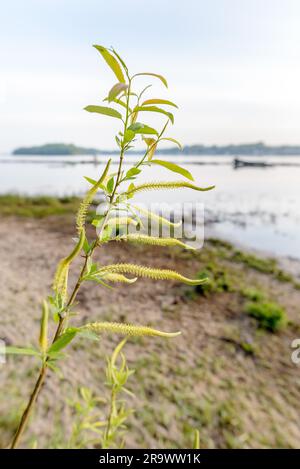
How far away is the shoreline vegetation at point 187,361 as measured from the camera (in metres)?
3.57

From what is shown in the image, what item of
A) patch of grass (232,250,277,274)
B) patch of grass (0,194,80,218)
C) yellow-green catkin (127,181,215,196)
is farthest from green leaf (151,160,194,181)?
patch of grass (0,194,80,218)

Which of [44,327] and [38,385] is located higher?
[44,327]

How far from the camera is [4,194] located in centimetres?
1900

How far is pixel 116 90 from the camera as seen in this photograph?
500 mm

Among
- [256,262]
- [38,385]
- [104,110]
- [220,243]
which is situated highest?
[104,110]

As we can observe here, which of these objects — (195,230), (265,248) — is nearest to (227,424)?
(265,248)

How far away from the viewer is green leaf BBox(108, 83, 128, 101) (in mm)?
494

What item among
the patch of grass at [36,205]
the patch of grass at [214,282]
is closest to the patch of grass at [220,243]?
the patch of grass at [214,282]

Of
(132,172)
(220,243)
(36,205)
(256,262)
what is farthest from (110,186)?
(36,205)

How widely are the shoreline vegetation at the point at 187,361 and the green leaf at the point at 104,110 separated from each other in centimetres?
232

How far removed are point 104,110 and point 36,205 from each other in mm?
17026

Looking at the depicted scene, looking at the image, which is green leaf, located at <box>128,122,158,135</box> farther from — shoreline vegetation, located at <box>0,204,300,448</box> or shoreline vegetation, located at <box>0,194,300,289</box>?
shoreline vegetation, located at <box>0,194,300,289</box>

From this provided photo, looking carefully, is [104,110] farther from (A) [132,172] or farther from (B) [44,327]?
(B) [44,327]

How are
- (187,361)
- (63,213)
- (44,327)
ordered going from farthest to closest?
1. (63,213)
2. (187,361)
3. (44,327)
